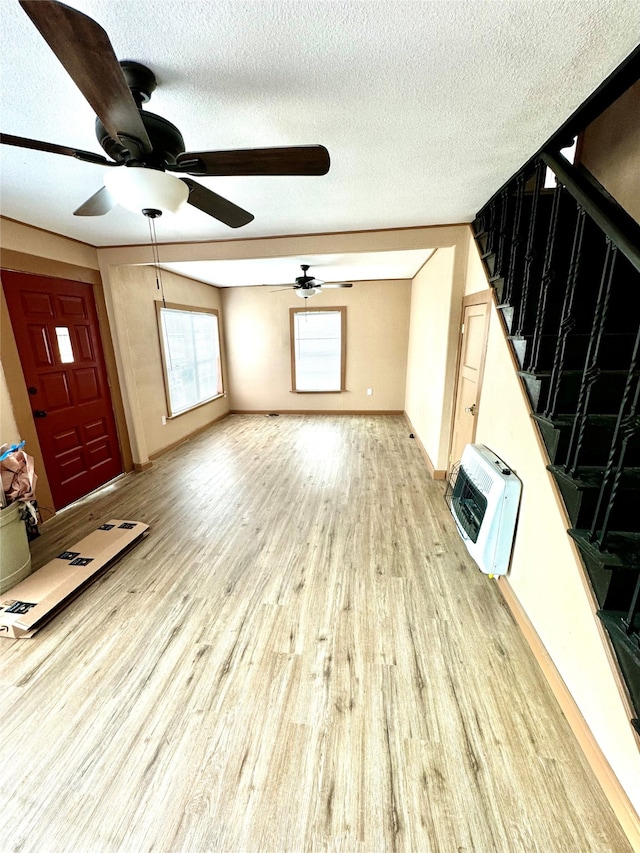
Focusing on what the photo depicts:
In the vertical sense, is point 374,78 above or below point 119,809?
above

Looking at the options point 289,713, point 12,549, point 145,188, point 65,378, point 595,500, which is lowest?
point 289,713

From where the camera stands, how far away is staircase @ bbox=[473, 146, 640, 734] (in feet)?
3.84

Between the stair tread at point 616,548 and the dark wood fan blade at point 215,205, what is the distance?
6.98ft

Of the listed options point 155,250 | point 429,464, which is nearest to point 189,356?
point 155,250

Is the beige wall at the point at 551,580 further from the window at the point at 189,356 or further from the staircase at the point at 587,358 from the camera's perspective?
the window at the point at 189,356

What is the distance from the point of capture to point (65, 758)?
1268mm

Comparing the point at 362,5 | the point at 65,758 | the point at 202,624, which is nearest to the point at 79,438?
the point at 202,624

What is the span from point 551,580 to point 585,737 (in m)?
0.55

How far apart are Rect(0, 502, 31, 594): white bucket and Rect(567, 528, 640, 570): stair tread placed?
9.87 ft

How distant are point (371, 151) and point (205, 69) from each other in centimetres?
87

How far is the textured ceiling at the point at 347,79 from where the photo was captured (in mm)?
986

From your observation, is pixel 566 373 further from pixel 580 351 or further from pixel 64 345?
pixel 64 345

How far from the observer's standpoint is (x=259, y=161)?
126 centimetres

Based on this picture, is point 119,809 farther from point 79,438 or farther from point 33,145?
point 79,438
